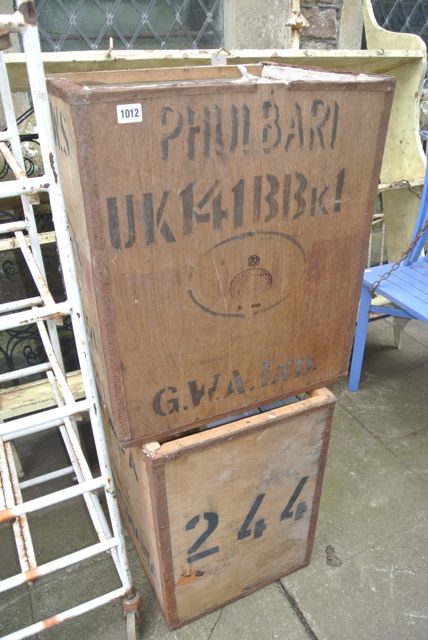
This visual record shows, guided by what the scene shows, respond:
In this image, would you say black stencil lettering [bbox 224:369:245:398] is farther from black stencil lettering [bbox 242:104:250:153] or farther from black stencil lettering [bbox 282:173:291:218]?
black stencil lettering [bbox 242:104:250:153]

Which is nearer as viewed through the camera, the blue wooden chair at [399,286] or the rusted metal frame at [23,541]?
the rusted metal frame at [23,541]

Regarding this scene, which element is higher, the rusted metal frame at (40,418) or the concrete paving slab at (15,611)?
the rusted metal frame at (40,418)

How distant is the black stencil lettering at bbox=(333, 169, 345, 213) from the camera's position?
3.79ft

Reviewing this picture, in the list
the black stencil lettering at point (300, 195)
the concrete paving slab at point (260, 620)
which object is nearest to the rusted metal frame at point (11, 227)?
the black stencil lettering at point (300, 195)

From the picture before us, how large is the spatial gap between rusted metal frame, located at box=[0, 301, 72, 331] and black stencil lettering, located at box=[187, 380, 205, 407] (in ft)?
1.17

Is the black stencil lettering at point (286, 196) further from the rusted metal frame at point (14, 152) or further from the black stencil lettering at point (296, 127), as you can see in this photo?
the rusted metal frame at point (14, 152)

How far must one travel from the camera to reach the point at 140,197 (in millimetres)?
974

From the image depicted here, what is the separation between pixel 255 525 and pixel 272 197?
1.06 m

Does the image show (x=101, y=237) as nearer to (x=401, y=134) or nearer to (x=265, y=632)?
(x=265, y=632)

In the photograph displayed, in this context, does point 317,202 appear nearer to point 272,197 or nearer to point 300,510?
point 272,197

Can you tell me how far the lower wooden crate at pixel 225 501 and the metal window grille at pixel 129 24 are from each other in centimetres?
226

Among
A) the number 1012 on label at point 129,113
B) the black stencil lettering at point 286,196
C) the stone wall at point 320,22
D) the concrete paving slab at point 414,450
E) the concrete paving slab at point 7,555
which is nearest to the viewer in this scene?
the number 1012 on label at point 129,113

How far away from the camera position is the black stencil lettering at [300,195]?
1114 millimetres

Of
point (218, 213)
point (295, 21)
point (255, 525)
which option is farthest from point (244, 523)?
point (295, 21)
